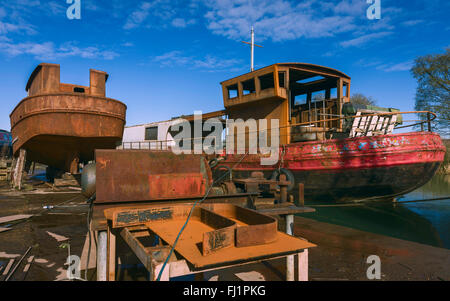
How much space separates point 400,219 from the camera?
8.76m

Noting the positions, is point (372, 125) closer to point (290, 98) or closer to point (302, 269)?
point (290, 98)

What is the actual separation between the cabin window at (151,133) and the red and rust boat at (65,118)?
44.7ft

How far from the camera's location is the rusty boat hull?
8.80 m

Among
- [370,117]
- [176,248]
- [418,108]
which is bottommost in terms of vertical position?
[176,248]

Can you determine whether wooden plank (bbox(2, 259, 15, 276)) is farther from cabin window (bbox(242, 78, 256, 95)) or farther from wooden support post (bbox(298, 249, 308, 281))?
cabin window (bbox(242, 78, 256, 95))

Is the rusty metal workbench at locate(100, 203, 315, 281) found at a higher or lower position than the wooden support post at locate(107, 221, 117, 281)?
higher

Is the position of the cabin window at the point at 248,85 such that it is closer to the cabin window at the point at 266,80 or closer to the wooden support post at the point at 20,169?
the cabin window at the point at 266,80

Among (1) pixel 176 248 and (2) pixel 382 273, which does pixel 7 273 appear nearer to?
(1) pixel 176 248

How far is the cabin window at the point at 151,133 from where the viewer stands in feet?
86.3

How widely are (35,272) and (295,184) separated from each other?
9.13m

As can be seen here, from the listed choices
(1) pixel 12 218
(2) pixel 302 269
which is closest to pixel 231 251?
(2) pixel 302 269

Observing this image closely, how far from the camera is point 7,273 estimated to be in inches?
135

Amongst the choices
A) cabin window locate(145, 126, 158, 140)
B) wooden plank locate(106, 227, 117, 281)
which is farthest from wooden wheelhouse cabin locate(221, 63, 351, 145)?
cabin window locate(145, 126, 158, 140)
